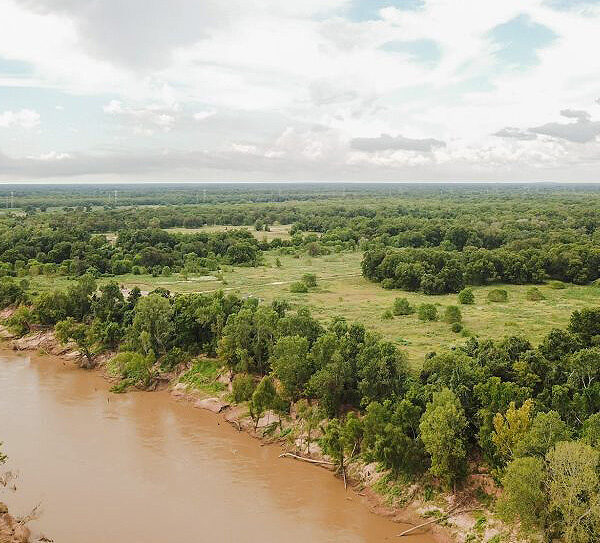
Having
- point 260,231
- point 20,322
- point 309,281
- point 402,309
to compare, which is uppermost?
point 260,231

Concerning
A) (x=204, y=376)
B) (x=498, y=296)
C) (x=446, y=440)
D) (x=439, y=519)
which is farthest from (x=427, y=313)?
(x=439, y=519)

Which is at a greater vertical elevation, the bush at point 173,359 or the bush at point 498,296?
the bush at point 498,296

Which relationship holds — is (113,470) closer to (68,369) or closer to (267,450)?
(267,450)

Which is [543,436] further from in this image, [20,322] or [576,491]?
[20,322]

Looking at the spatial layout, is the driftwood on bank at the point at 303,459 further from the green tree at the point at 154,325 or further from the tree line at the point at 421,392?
the green tree at the point at 154,325

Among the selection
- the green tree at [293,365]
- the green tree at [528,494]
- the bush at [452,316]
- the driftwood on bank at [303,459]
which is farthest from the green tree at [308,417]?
the bush at [452,316]

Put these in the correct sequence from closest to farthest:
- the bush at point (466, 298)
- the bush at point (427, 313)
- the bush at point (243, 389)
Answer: the bush at point (243, 389) < the bush at point (427, 313) < the bush at point (466, 298)

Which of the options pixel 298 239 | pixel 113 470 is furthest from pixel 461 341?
pixel 298 239
